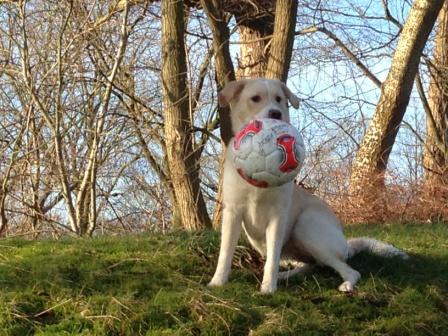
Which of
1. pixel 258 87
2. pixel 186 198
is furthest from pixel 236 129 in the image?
pixel 186 198

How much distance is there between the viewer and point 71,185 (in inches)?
491

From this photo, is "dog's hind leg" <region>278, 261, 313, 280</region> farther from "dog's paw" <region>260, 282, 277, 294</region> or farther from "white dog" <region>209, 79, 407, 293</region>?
"dog's paw" <region>260, 282, 277, 294</region>

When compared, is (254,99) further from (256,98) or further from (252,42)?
(252,42)

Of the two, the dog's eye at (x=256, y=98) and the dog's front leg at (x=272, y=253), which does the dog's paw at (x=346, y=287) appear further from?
the dog's eye at (x=256, y=98)

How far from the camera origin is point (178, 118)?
10344 millimetres

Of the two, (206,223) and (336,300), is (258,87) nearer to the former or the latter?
(336,300)

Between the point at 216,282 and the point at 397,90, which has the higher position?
the point at 397,90

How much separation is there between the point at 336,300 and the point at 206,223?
5.59 metres

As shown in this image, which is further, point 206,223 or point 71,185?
point 71,185

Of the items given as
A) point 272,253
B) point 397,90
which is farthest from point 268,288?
point 397,90

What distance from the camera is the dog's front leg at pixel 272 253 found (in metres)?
5.08

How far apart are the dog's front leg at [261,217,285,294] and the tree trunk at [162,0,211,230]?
518cm

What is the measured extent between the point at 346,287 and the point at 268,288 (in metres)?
0.58

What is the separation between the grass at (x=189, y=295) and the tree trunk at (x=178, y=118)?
3950 mm
